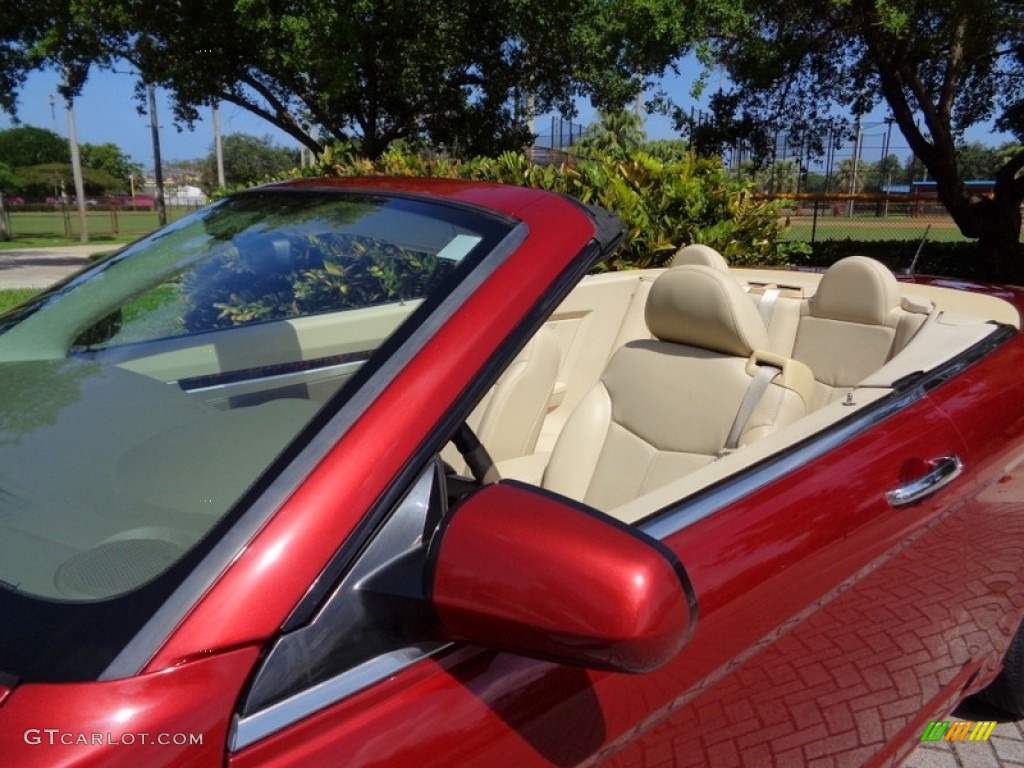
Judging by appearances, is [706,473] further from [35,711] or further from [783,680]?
[35,711]

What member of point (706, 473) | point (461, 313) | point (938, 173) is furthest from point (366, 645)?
point (938, 173)

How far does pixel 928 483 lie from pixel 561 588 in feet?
3.89

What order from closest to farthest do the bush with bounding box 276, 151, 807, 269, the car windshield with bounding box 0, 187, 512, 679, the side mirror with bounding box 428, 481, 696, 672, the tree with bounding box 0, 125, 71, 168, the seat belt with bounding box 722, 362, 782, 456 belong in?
the side mirror with bounding box 428, 481, 696, 672
the car windshield with bounding box 0, 187, 512, 679
the seat belt with bounding box 722, 362, 782, 456
the bush with bounding box 276, 151, 807, 269
the tree with bounding box 0, 125, 71, 168

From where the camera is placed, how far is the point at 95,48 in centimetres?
1392

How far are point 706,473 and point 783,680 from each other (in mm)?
409

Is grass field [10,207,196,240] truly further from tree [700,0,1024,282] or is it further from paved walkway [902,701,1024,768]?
paved walkway [902,701,1024,768]

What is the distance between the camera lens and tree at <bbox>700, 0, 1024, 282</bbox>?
9.84 meters

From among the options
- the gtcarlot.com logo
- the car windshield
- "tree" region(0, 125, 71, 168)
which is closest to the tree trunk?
the car windshield

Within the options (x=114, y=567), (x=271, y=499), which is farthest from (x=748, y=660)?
(x=114, y=567)

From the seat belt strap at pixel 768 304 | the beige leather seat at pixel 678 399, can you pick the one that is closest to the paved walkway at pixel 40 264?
the seat belt strap at pixel 768 304

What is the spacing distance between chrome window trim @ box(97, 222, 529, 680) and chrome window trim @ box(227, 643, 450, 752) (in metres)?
0.14

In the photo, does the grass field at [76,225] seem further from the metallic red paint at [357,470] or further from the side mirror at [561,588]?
the side mirror at [561,588]

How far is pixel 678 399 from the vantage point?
250cm

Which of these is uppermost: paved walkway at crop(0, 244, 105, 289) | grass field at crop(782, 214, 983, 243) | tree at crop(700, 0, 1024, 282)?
tree at crop(700, 0, 1024, 282)
